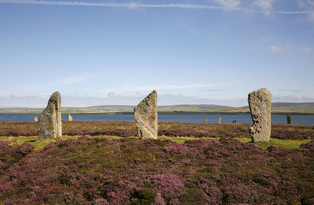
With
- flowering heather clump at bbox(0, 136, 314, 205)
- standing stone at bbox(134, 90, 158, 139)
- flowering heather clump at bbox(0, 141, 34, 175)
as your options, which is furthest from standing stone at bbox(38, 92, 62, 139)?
standing stone at bbox(134, 90, 158, 139)

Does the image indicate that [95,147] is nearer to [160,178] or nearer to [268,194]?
Answer: [160,178]

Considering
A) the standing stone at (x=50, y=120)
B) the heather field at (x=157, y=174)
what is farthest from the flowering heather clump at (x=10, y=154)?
the standing stone at (x=50, y=120)

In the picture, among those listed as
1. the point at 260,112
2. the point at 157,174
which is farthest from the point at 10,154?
the point at 260,112

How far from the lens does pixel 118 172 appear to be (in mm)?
10664

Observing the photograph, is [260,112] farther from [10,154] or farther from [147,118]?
[10,154]

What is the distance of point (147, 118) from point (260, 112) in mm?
9429

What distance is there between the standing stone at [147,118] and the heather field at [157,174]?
2.98 meters

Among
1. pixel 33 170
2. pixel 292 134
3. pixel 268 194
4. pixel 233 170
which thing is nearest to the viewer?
pixel 268 194

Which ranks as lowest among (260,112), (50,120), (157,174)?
(157,174)

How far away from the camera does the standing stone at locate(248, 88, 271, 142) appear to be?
18.0 meters

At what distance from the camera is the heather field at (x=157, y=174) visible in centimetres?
826

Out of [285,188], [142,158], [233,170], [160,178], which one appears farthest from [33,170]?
[285,188]

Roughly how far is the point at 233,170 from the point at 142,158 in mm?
4994

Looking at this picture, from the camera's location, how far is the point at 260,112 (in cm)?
1811
